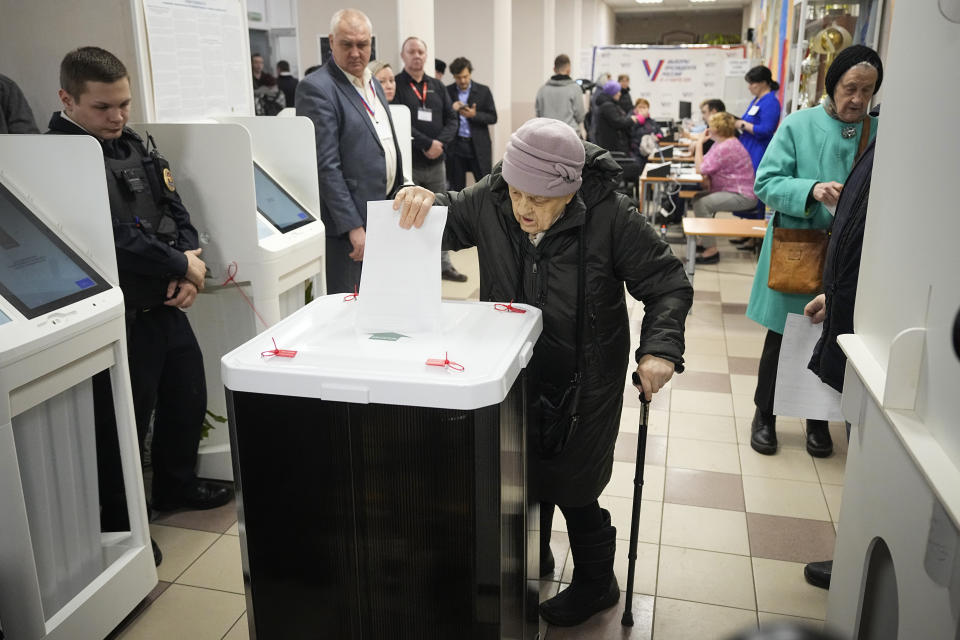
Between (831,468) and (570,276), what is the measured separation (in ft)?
6.64

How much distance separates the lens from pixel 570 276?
195cm

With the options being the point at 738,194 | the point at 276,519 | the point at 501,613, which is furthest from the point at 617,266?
the point at 738,194

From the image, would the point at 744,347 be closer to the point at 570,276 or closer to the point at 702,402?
the point at 702,402

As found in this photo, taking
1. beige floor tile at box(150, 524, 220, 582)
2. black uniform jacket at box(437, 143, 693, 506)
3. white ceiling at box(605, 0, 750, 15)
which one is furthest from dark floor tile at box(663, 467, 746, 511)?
white ceiling at box(605, 0, 750, 15)

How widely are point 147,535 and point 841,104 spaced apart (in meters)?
2.78

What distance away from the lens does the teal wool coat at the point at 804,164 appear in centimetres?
298

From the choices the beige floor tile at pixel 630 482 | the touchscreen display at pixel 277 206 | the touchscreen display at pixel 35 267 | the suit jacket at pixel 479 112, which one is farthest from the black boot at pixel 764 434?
the suit jacket at pixel 479 112

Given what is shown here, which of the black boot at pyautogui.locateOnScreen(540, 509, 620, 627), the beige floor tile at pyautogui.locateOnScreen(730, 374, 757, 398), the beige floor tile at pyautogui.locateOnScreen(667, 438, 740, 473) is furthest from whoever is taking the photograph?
the beige floor tile at pyautogui.locateOnScreen(730, 374, 757, 398)

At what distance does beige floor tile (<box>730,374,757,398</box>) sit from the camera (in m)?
4.22

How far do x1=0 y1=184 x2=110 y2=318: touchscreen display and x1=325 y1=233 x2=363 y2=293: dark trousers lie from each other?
1.53 m

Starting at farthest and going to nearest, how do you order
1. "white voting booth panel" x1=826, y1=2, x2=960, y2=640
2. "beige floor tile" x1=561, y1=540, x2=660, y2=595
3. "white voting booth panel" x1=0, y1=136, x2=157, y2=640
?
1. "beige floor tile" x1=561, y1=540, x2=660, y2=595
2. "white voting booth panel" x1=0, y1=136, x2=157, y2=640
3. "white voting booth panel" x1=826, y1=2, x2=960, y2=640

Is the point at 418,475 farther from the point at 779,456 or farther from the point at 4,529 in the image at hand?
the point at 779,456

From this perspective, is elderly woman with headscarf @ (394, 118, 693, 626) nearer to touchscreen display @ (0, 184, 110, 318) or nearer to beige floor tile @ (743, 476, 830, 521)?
touchscreen display @ (0, 184, 110, 318)

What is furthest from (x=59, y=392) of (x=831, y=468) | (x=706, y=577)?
(x=831, y=468)
